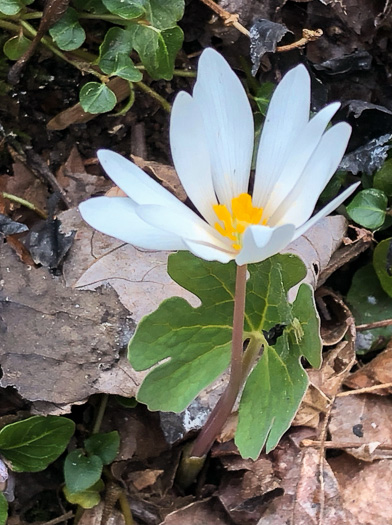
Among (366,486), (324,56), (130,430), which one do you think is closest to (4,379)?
(130,430)

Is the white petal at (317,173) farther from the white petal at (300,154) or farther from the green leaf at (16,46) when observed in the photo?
the green leaf at (16,46)

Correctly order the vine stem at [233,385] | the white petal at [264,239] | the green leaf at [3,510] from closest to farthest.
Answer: the white petal at [264,239] → the vine stem at [233,385] → the green leaf at [3,510]

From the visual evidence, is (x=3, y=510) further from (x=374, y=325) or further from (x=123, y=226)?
(x=374, y=325)

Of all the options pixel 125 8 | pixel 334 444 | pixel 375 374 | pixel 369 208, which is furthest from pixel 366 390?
pixel 125 8

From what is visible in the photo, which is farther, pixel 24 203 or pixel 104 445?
pixel 24 203

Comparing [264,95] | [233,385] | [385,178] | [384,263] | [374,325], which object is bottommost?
[374,325]

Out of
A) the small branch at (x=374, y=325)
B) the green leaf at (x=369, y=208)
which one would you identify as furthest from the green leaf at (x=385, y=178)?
the small branch at (x=374, y=325)

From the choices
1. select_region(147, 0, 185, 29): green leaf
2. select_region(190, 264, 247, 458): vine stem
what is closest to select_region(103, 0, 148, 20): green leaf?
select_region(147, 0, 185, 29): green leaf
